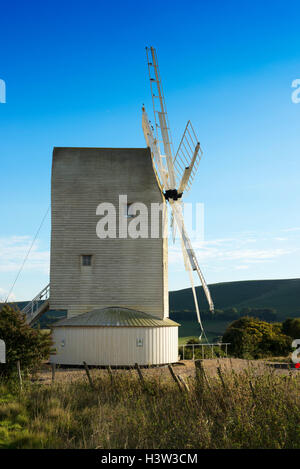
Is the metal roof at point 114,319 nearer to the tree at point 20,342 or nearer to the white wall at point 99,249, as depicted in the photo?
the white wall at point 99,249

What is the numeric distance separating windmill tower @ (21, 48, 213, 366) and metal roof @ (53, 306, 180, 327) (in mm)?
63

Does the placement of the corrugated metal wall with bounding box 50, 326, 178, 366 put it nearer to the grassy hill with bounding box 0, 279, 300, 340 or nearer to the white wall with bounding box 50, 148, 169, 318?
the white wall with bounding box 50, 148, 169, 318

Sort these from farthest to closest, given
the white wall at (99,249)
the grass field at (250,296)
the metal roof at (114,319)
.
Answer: the grass field at (250,296) → the white wall at (99,249) → the metal roof at (114,319)

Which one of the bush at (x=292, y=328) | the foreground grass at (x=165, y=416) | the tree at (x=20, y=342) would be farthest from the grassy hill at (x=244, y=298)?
the foreground grass at (x=165, y=416)

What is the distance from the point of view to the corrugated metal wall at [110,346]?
74.6 ft

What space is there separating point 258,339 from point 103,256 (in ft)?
40.4

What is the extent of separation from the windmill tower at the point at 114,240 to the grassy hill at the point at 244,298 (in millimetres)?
52090

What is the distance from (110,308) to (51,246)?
450 cm

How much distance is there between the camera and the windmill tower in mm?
24703

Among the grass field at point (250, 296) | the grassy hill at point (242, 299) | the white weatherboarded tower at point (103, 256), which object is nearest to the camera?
the white weatherboarded tower at point (103, 256)

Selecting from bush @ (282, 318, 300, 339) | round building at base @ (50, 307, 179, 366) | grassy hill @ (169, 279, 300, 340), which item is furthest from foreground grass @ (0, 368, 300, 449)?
grassy hill @ (169, 279, 300, 340)
